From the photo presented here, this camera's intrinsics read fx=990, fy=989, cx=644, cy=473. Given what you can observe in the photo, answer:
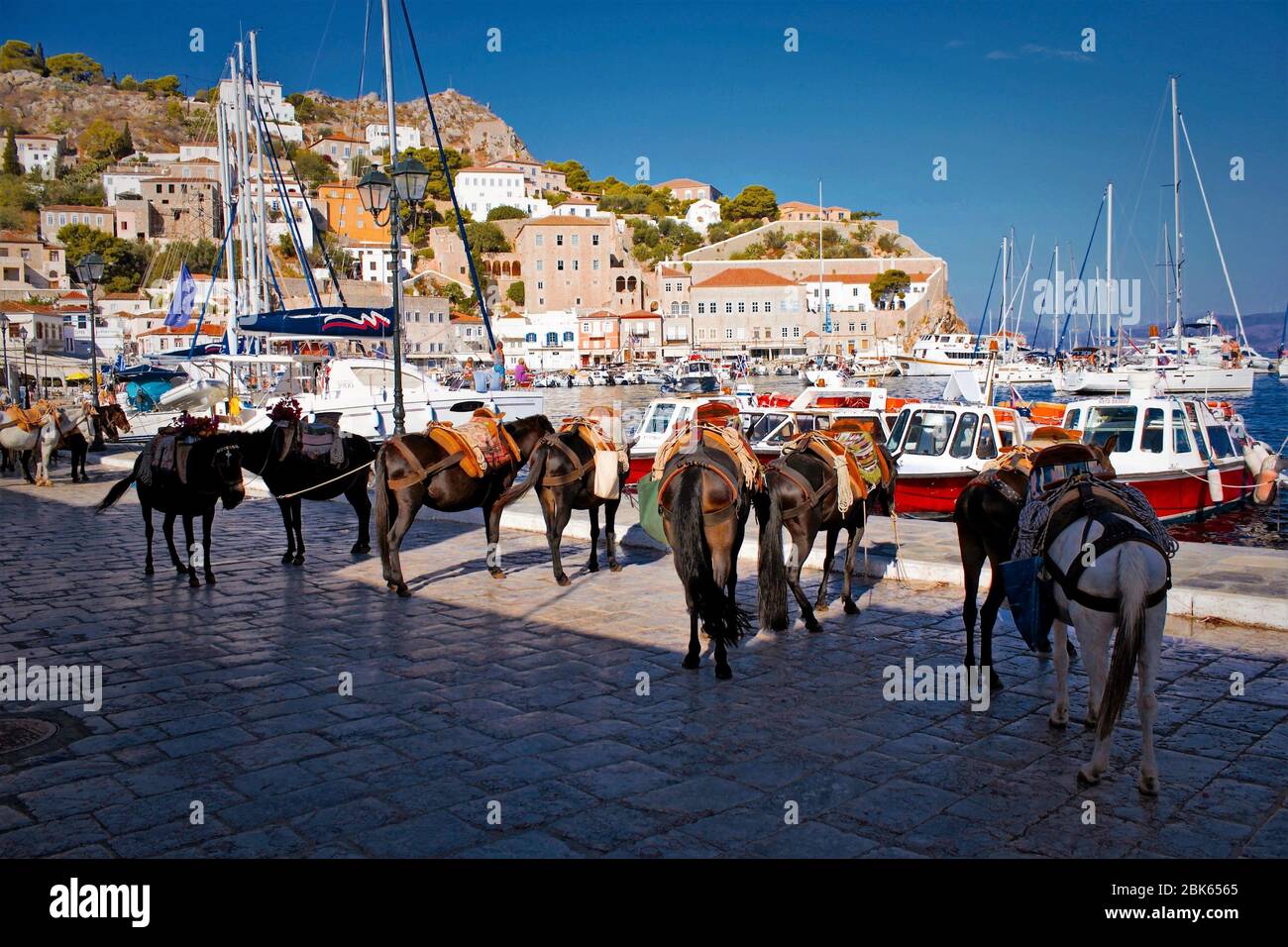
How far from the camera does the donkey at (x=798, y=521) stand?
297 inches

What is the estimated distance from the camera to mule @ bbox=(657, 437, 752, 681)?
655cm

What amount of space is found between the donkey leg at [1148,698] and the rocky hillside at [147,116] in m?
157

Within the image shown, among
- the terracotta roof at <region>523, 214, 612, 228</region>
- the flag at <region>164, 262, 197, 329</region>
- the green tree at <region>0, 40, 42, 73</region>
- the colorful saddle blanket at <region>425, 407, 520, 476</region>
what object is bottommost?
the colorful saddle blanket at <region>425, 407, 520, 476</region>

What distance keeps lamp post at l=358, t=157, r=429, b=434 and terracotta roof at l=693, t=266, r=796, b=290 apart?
345 feet

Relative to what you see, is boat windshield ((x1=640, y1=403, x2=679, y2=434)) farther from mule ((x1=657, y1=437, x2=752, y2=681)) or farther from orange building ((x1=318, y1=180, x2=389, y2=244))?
orange building ((x1=318, y1=180, x2=389, y2=244))

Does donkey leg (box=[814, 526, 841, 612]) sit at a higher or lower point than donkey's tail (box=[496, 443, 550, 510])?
lower

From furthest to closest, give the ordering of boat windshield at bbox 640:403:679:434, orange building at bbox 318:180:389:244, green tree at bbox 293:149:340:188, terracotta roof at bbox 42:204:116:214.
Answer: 1. green tree at bbox 293:149:340:188
2. orange building at bbox 318:180:389:244
3. terracotta roof at bbox 42:204:116:214
4. boat windshield at bbox 640:403:679:434

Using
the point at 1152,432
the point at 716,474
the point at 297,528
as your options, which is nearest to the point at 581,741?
the point at 716,474

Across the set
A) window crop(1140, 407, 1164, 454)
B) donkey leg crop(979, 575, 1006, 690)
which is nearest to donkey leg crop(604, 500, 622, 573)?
donkey leg crop(979, 575, 1006, 690)

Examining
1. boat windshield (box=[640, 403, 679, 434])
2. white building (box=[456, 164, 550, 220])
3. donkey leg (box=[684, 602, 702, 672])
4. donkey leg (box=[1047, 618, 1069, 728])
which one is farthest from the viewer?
white building (box=[456, 164, 550, 220])

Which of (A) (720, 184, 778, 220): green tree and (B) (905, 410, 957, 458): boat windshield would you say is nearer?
(B) (905, 410, 957, 458): boat windshield

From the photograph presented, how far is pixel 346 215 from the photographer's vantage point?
123188mm

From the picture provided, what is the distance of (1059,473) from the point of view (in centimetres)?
556
